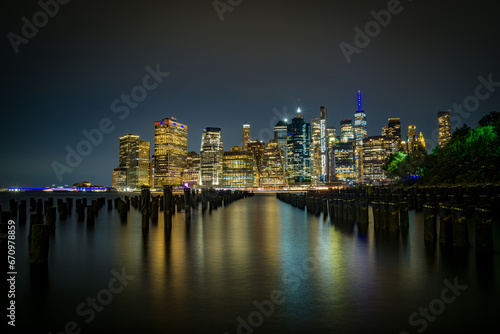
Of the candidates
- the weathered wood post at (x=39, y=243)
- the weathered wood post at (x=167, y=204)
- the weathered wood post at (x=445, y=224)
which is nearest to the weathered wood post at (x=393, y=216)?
the weathered wood post at (x=445, y=224)

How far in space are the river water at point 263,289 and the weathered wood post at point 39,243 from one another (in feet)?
1.45

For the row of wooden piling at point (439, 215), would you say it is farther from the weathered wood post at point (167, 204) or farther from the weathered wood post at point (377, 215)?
the weathered wood post at point (167, 204)

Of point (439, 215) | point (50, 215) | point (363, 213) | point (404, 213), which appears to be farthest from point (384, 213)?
point (50, 215)

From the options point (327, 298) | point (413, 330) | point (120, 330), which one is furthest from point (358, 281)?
point (120, 330)

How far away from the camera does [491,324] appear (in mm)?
6633

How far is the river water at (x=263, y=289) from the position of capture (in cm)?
695

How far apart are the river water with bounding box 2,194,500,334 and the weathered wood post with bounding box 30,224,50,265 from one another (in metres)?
0.44

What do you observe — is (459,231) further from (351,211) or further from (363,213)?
(351,211)

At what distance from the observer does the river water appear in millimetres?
6945

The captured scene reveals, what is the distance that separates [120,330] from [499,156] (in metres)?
48.5

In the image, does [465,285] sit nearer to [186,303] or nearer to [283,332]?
[283,332]

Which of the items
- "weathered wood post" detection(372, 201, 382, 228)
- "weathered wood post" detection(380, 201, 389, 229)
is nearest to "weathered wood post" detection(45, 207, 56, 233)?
"weathered wood post" detection(372, 201, 382, 228)

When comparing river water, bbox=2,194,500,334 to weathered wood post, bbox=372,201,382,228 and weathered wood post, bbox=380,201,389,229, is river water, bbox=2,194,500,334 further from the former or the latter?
weathered wood post, bbox=372,201,382,228

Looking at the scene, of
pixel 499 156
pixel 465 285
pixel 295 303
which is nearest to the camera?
pixel 295 303
